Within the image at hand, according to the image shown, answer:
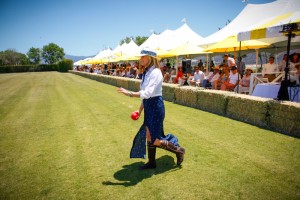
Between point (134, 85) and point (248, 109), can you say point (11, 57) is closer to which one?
point (134, 85)

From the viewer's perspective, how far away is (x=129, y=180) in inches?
134

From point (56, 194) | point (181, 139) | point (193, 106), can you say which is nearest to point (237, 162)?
point (181, 139)

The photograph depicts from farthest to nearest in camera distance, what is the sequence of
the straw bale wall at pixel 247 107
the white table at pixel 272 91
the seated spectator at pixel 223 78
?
the seated spectator at pixel 223 78 → the white table at pixel 272 91 → the straw bale wall at pixel 247 107

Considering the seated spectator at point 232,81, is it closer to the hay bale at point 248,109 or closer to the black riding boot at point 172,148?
the hay bale at point 248,109

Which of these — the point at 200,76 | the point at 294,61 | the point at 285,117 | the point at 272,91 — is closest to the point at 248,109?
the point at 285,117

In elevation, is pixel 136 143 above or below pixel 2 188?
above

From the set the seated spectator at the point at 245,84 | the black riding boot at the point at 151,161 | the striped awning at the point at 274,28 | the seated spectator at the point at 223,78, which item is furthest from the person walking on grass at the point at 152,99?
the seated spectator at the point at 223,78

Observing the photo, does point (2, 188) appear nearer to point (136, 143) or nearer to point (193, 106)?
point (136, 143)

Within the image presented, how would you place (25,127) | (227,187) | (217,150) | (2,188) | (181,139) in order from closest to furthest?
1. (227,187)
2. (2,188)
3. (217,150)
4. (181,139)
5. (25,127)

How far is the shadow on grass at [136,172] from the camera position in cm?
338

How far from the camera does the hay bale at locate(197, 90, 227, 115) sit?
23.5 ft

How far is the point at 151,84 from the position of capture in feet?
10.5

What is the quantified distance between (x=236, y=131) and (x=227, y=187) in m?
2.66

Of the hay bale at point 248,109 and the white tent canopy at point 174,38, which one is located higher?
the white tent canopy at point 174,38
